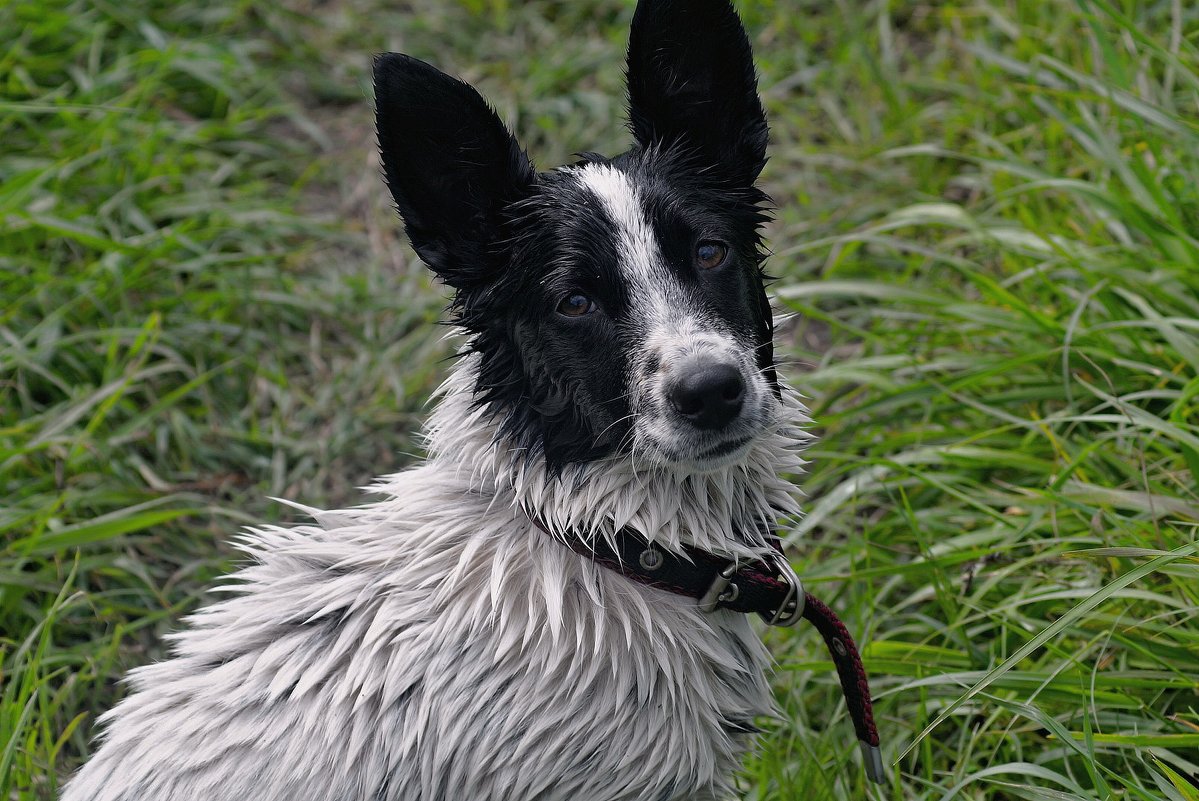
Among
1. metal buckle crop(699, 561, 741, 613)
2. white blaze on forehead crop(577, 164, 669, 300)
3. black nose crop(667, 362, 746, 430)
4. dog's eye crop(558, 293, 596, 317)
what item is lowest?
metal buckle crop(699, 561, 741, 613)

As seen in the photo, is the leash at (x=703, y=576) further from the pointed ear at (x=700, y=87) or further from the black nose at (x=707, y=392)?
the pointed ear at (x=700, y=87)

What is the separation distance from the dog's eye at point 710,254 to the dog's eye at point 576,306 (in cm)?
28

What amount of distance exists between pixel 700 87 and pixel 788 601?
124cm

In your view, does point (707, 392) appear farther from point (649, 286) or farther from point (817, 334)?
point (817, 334)

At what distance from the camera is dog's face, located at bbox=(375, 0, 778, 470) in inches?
98.2

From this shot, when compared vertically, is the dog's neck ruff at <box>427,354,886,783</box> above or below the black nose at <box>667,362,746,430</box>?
below

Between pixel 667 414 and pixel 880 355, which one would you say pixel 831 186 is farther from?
pixel 667 414

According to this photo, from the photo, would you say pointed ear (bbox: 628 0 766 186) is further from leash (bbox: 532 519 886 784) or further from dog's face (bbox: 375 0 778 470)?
leash (bbox: 532 519 886 784)

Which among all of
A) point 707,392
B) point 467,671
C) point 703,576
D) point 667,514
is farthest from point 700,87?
point 467,671

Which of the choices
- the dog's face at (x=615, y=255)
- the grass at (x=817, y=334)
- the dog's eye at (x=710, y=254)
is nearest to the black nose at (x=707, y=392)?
the dog's face at (x=615, y=255)

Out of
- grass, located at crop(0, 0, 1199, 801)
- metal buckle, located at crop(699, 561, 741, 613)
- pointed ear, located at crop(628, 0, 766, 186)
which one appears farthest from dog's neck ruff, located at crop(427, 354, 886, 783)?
pointed ear, located at crop(628, 0, 766, 186)

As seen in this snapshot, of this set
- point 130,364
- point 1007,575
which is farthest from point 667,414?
point 130,364

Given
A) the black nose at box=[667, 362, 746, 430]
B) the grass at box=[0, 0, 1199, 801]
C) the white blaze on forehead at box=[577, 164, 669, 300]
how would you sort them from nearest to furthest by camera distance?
the black nose at box=[667, 362, 746, 430] < the white blaze on forehead at box=[577, 164, 669, 300] < the grass at box=[0, 0, 1199, 801]

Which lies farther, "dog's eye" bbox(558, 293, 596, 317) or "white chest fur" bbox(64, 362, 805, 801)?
"dog's eye" bbox(558, 293, 596, 317)
